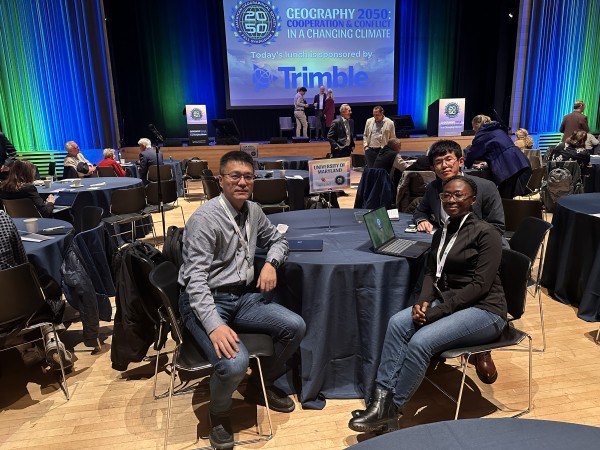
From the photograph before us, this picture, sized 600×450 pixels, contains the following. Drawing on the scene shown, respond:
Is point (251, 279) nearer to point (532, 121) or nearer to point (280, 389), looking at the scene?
point (280, 389)

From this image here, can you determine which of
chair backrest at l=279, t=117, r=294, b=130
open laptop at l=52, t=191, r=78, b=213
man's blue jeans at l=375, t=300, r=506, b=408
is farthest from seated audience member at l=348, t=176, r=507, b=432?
chair backrest at l=279, t=117, r=294, b=130

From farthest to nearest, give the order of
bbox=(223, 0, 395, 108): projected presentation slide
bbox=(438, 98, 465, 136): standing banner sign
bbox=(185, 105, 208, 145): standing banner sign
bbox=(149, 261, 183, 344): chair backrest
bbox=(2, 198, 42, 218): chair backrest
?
bbox=(223, 0, 395, 108): projected presentation slide < bbox=(438, 98, 465, 136): standing banner sign < bbox=(185, 105, 208, 145): standing banner sign < bbox=(2, 198, 42, 218): chair backrest < bbox=(149, 261, 183, 344): chair backrest

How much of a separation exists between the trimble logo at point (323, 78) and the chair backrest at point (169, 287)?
11413 mm

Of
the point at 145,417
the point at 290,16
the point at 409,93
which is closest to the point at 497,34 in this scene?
the point at 409,93

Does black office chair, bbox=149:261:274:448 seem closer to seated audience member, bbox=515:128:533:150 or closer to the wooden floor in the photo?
the wooden floor

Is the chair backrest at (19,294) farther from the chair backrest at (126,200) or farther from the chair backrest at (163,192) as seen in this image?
the chair backrest at (163,192)

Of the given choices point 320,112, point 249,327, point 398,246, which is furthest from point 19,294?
point 320,112

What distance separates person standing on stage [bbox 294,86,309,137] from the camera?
1195 centimetres

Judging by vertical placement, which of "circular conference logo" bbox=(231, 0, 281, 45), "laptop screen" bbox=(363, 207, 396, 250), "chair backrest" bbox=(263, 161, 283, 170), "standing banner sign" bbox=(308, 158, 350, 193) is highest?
"circular conference logo" bbox=(231, 0, 281, 45)

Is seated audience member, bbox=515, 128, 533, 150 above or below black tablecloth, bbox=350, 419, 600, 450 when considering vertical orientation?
above

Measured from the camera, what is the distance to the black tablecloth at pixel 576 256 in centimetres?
332

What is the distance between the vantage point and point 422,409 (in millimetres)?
2471

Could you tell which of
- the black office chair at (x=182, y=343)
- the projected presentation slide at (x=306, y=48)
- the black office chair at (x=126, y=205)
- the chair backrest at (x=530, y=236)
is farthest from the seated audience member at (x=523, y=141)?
the black office chair at (x=182, y=343)

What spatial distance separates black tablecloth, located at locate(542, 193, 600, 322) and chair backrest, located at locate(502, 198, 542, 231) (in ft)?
0.75
